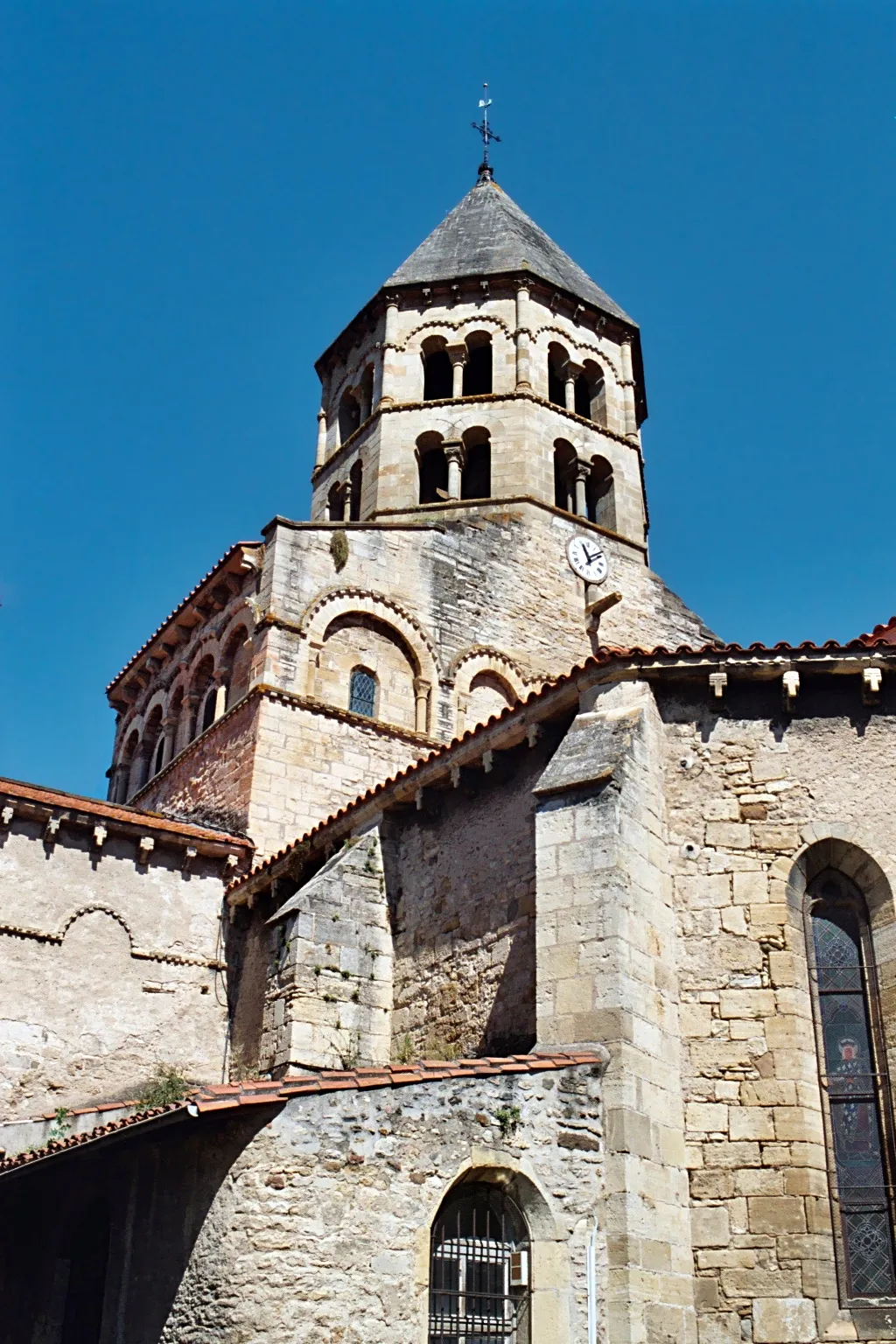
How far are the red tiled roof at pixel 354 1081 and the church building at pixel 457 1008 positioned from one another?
0.03 meters

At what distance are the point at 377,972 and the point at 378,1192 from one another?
4.70 m

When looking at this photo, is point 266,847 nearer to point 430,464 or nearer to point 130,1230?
point 130,1230

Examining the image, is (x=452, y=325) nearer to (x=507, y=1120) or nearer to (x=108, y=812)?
(x=108, y=812)

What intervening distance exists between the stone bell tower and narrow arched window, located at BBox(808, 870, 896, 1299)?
8.30 meters

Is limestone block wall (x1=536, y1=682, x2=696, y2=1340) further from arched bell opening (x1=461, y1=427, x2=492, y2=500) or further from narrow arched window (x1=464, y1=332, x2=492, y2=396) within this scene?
narrow arched window (x1=464, y1=332, x2=492, y2=396)

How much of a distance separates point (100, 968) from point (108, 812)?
1835 mm

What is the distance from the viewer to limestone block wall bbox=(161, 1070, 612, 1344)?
8.47 meters

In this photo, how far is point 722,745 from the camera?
11422 mm

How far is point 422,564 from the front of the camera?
20.1 meters

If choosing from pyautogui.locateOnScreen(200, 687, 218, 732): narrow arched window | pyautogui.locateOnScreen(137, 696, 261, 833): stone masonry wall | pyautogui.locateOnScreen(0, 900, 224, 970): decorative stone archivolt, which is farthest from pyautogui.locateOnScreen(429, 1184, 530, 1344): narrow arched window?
pyautogui.locateOnScreen(200, 687, 218, 732): narrow arched window

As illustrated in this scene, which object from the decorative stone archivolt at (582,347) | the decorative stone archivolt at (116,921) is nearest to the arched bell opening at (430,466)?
the decorative stone archivolt at (582,347)

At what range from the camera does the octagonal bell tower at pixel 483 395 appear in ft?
74.3

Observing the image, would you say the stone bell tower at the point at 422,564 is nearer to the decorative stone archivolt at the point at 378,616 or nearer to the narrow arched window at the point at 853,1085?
the decorative stone archivolt at the point at 378,616

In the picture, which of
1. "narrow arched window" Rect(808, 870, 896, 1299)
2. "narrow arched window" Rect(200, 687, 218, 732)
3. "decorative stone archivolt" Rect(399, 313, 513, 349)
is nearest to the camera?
"narrow arched window" Rect(808, 870, 896, 1299)
